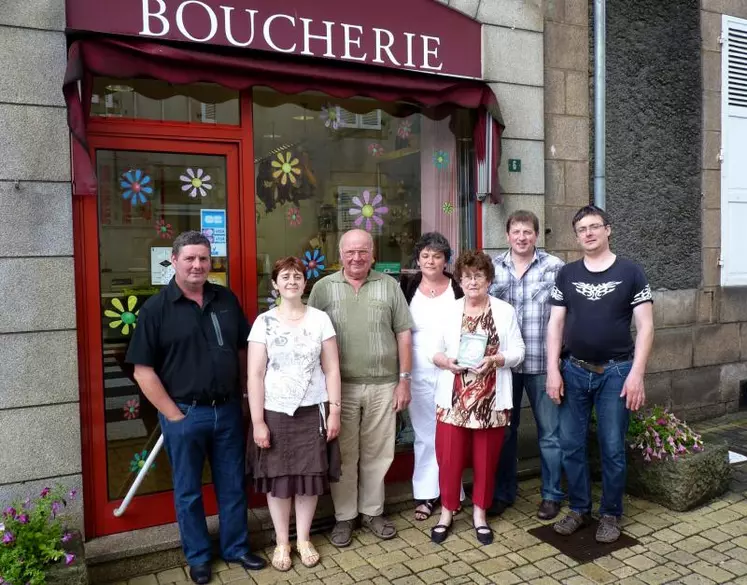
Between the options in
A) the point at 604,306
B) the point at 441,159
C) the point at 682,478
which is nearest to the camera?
the point at 604,306

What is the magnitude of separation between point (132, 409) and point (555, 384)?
8.63ft

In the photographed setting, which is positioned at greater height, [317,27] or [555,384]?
[317,27]

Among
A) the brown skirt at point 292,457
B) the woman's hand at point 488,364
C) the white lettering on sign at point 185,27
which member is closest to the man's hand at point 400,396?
the woman's hand at point 488,364

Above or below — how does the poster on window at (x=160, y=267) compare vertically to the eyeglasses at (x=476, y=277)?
above

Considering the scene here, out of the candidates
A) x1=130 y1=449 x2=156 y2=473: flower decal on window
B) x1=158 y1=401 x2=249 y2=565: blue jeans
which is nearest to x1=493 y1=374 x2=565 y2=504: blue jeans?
x1=158 y1=401 x2=249 y2=565: blue jeans

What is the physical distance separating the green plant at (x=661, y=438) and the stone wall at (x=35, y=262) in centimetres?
368

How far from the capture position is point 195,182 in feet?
14.0

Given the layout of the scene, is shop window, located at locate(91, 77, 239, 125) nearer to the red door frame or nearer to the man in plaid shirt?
the red door frame

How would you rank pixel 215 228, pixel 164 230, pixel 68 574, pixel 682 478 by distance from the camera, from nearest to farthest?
pixel 68 574
pixel 164 230
pixel 215 228
pixel 682 478

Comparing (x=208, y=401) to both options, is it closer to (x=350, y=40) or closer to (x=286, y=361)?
(x=286, y=361)

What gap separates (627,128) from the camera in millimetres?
6078

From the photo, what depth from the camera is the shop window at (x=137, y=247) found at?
4059 millimetres

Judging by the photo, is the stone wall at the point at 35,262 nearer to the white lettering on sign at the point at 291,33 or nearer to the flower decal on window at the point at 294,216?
the white lettering on sign at the point at 291,33

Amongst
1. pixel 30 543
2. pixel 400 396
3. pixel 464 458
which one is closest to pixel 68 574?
pixel 30 543
